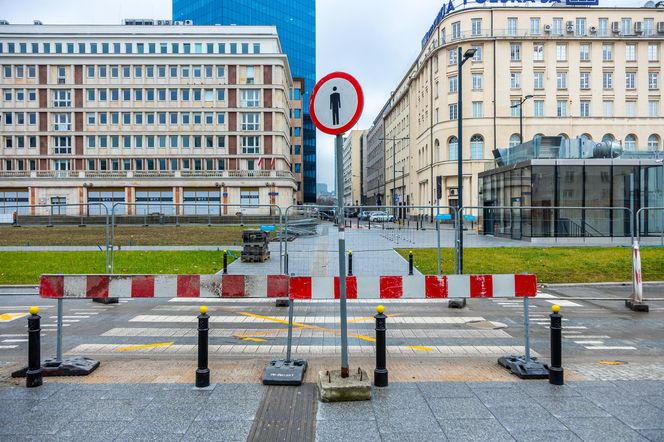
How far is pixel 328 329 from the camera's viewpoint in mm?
8797

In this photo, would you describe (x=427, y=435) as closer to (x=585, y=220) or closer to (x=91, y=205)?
(x=91, y=205)

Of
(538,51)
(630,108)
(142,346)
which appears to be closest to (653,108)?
(630,108)

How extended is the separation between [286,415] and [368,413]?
0.84m

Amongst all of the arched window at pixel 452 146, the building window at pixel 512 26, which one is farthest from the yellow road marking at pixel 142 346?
the building window at pixel 512 26

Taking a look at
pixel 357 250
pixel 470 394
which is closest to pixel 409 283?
pixel 470 394

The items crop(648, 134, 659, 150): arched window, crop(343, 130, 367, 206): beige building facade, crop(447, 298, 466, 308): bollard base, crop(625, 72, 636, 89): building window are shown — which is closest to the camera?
crop(447, 298, 466, 308): bollard base

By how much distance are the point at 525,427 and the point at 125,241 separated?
54.5 ft

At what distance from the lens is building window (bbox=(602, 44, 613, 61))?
58.5 metres

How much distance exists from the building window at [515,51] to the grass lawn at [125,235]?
167 ft

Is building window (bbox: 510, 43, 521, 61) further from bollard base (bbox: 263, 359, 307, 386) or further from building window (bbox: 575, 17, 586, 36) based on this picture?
bollard base (bbox: 263, 359, 307, 386)

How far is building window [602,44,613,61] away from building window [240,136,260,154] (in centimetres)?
4572

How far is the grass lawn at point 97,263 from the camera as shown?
15680mm

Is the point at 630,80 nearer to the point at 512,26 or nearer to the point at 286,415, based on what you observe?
the point at 512,26

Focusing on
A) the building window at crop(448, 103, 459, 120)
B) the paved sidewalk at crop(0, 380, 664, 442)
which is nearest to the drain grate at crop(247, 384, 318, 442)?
the paved sidewalk at crop(0, 380, 664, 442)
